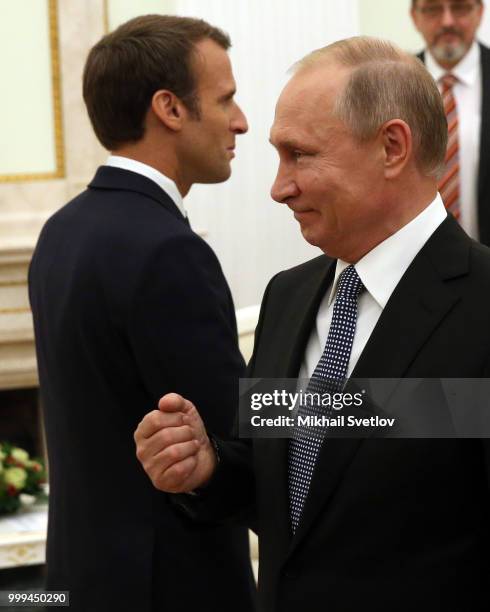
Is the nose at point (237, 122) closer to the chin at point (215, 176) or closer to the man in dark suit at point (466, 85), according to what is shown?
the chin at point (215, 176)

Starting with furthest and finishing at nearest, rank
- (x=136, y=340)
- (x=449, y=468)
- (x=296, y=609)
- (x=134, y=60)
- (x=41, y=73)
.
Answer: (x=41, y=73), (x=134, y=60), (x=136, y=340), (x=296, y=609), (x=449, y=468)

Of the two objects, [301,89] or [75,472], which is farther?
[75,472]

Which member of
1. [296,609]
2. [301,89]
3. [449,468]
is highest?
[301,89]

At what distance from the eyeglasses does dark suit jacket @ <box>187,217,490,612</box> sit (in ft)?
11.0

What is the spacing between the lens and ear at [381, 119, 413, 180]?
167 centimetres

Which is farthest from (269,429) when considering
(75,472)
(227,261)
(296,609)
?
(227,261)

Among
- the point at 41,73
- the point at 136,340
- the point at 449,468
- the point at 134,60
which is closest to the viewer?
the point at 449,468

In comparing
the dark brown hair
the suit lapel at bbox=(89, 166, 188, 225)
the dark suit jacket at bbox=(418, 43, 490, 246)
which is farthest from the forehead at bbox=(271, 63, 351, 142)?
the dark suit jacket at bbox=(418, 43, 490, 246)

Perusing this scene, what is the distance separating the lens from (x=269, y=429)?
177cm

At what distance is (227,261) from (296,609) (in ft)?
15.4

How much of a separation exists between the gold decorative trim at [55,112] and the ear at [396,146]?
471 centimetres

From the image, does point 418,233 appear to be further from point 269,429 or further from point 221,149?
point 221,149

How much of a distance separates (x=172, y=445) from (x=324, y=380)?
0.76 feet

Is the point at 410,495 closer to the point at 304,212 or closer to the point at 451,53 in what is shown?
the point at 304,212
